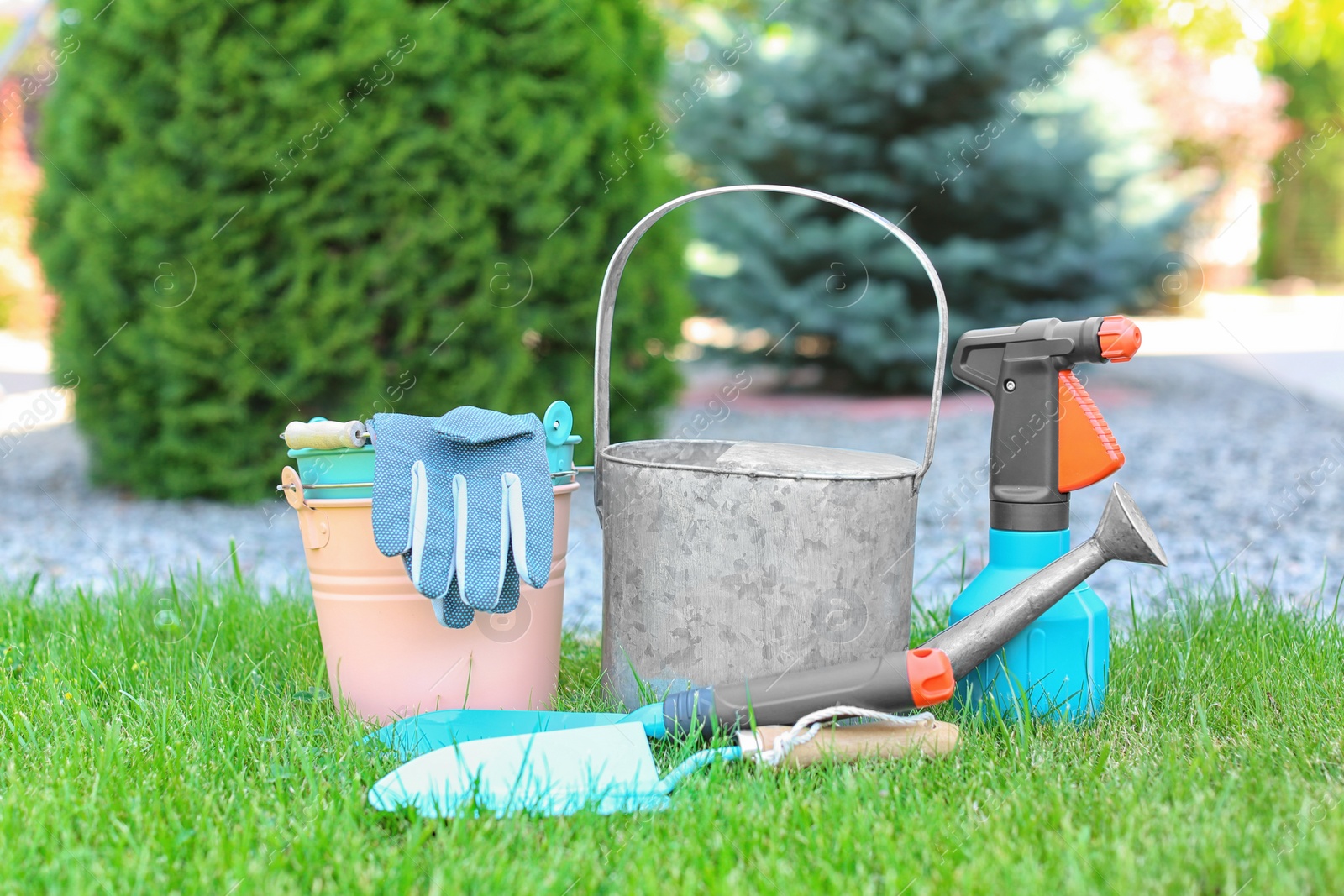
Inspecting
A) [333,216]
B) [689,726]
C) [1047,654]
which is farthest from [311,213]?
[1047,654]

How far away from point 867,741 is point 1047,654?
1.26 feet

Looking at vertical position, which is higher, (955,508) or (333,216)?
(333,216)

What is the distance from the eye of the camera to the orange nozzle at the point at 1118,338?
5.49 ft

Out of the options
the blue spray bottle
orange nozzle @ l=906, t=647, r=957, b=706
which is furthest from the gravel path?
orange nozzle @ l=906, t=647, r=957, b=706

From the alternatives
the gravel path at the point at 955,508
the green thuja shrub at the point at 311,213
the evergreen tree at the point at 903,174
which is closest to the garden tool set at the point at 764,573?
the gravel path at the point at 955,508

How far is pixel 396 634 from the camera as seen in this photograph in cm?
181

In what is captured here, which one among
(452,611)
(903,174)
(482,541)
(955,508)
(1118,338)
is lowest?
(955,508)

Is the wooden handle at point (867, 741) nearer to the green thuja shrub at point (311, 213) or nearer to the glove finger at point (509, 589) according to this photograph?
the glove finger at point (509, 589)

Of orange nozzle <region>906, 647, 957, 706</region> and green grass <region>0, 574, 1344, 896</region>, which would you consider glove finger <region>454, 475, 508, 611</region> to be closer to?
green grass <region>0, 574, 1344, 896</region>

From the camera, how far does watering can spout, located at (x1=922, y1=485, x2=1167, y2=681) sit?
1.71 meters

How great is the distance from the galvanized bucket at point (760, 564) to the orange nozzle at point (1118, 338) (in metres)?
0.26

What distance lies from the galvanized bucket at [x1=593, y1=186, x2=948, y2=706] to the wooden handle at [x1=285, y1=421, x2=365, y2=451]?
458mm

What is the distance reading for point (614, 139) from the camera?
4.00 metres

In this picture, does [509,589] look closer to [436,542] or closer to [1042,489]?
[436,542]
